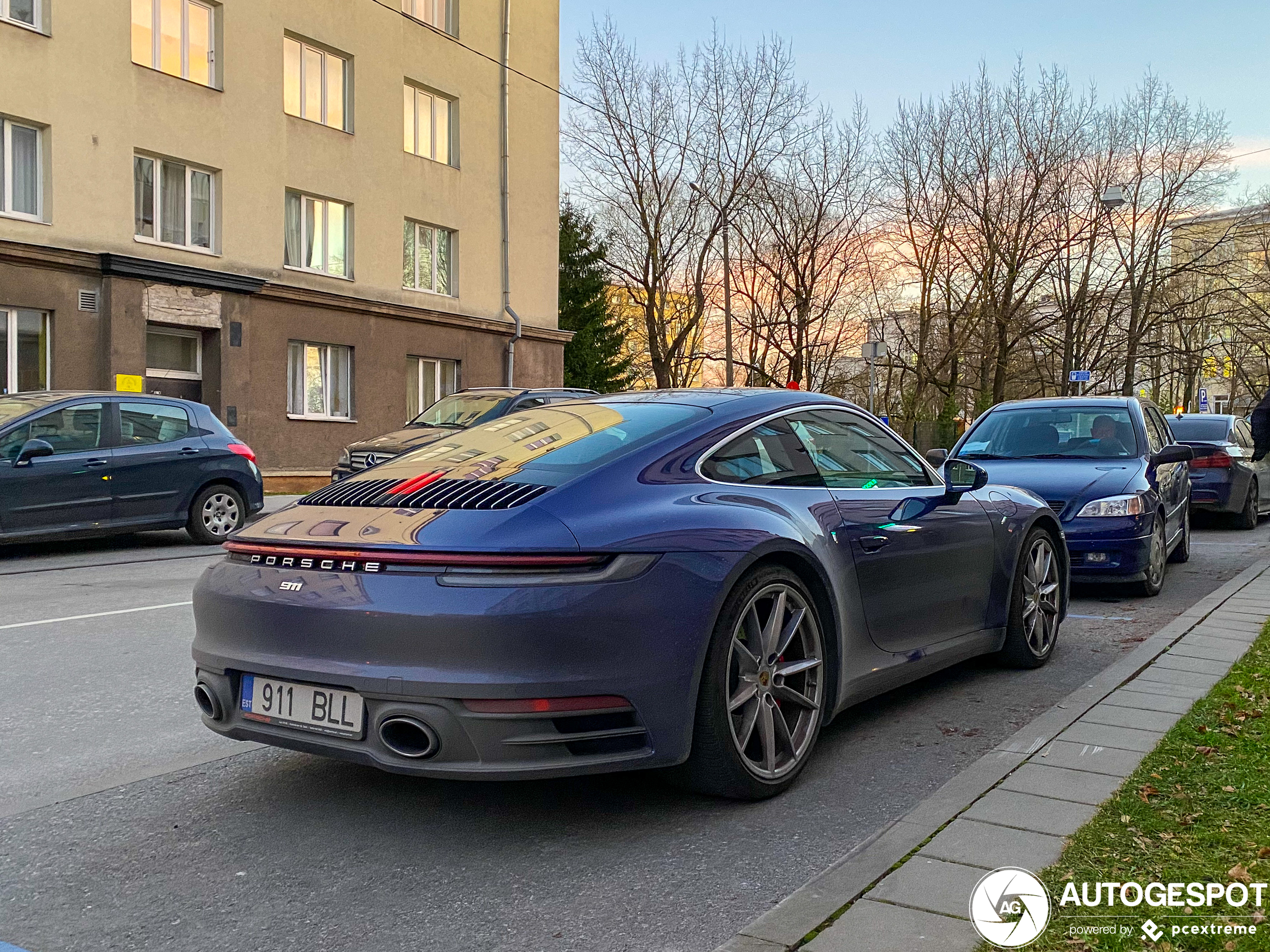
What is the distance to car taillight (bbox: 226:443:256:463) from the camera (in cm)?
1338

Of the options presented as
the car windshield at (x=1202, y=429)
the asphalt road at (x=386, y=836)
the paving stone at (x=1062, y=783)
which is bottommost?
the asphalt road at (x=386, y=836)

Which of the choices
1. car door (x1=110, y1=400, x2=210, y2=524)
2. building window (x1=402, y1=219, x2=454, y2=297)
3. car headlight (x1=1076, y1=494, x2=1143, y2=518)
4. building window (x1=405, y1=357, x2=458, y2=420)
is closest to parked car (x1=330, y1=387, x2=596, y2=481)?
car door (x1=110, y1=400, x2=210, y2=524)

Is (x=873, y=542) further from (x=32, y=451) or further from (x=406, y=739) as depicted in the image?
(x=32, y=451)

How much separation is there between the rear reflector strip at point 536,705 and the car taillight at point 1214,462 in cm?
1401

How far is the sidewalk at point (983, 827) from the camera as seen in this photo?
9.39 ft

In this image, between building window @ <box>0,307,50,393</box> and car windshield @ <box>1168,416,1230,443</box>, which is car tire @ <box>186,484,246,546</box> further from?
car windshield @ <box>1168,416,1230,443</box>

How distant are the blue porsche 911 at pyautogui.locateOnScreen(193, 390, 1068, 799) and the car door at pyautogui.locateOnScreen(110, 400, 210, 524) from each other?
28.4 feet

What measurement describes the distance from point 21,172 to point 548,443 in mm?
18254

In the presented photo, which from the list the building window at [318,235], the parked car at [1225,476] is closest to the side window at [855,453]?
the parked car at [1225,476]

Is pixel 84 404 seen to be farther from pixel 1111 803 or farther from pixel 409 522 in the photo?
pixel 1111 803

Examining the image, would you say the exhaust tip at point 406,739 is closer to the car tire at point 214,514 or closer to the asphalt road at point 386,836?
the asphalt road at point 386,836

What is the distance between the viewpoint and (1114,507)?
870 centimetres

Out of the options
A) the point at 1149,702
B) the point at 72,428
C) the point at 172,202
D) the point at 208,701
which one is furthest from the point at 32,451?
the point at 172,202

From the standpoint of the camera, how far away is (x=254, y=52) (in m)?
22.7
